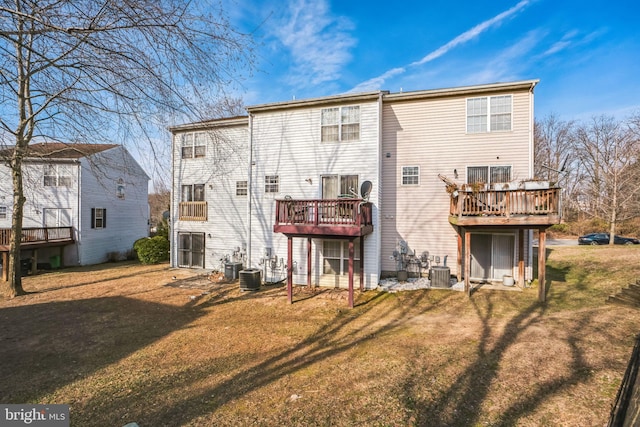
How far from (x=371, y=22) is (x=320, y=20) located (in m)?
6.11

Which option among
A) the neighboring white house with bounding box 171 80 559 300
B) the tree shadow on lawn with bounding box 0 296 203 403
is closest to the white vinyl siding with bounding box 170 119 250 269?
the neighboring white house with bounding box 171 80 559 300

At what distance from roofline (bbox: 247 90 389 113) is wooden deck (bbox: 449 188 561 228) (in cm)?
512

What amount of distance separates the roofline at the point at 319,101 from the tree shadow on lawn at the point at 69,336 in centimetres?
899

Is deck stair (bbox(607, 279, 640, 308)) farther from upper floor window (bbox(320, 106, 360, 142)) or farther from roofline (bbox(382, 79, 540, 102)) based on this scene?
upper floor window (bbox(320, 106, 360, 142))

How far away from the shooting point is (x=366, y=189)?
1120 cm

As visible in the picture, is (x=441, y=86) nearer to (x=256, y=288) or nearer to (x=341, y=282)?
(x=341, y=282)

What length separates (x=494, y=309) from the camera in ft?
29.2

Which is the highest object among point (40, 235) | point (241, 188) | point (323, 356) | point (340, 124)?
point (340, 124)

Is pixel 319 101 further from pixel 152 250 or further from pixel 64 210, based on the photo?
pixel 64 210

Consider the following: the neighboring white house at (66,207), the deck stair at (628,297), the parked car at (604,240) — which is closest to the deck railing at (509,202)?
the deck stair at (628,297)

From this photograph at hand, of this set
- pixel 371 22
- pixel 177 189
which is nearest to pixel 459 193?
pixel 371 22

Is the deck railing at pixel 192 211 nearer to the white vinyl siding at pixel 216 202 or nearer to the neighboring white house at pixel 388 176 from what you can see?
the white vinyl siding at pixel 216 202

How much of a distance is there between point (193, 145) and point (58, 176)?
9.41 m

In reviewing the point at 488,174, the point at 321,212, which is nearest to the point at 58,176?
the point at 321,212
